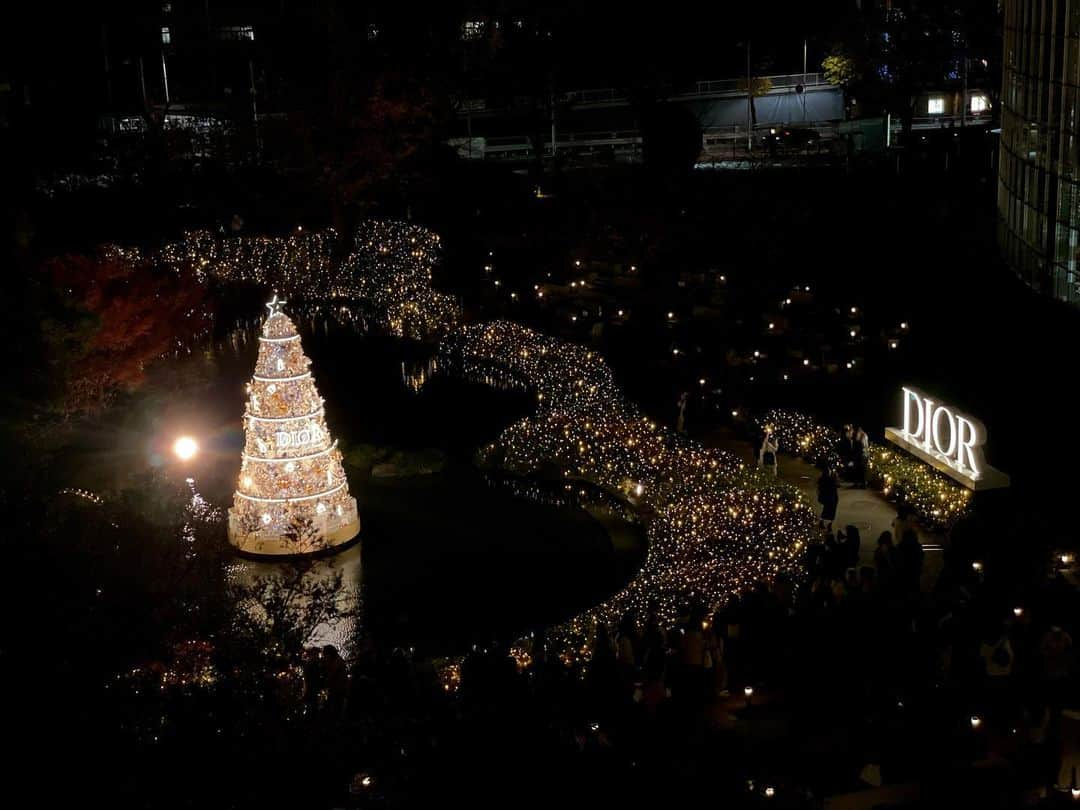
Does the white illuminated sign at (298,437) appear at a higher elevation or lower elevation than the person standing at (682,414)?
higher

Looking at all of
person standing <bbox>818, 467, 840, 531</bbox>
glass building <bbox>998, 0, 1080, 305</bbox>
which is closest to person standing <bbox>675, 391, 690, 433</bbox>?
person standing <bbox>818, 467, 840, 531</bbox>

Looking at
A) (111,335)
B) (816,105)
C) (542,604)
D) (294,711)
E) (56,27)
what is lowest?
(542,604)

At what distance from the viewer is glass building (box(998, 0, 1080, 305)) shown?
20.0 metres

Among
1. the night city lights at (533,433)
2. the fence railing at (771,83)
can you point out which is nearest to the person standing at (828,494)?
the night city lights at (533,433)

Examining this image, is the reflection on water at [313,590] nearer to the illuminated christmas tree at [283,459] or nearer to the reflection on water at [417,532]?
the reflection on water at [417,532]

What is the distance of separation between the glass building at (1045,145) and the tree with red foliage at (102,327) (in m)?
16.0

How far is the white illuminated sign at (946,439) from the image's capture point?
1734 centimetres

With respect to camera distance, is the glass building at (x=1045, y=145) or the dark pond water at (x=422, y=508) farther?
the glass building at (x=1045, y=145)

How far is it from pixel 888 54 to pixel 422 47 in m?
16.7

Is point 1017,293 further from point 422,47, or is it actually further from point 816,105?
point 816,105

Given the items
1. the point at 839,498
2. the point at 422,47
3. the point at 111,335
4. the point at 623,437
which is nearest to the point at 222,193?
the point at 422,47

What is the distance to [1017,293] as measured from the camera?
23.2 meters

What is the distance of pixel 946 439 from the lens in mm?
18312

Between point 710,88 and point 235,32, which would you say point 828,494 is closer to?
point 710,88
